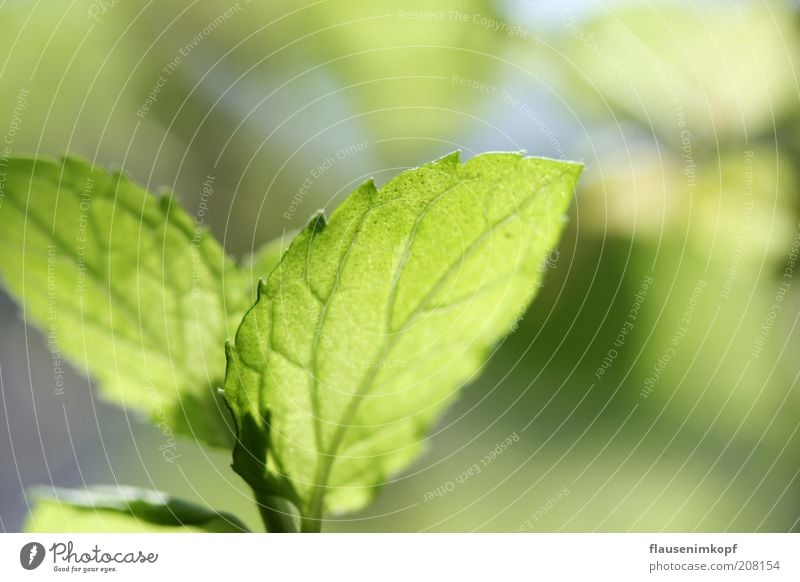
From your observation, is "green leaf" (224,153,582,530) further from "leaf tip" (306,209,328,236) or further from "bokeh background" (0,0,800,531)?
"bokeh background" (0,0,800,531)

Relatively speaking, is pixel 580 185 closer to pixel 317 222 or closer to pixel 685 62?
pixel 685 62

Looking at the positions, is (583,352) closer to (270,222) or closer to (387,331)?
(270,222)
